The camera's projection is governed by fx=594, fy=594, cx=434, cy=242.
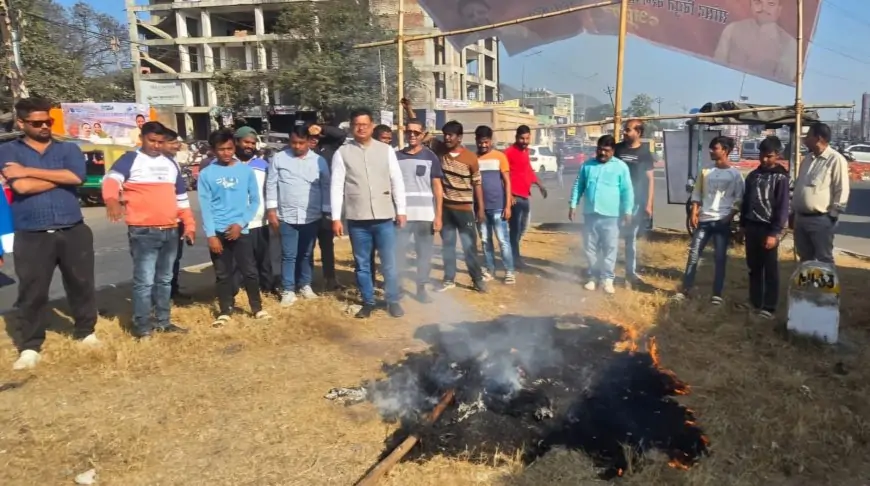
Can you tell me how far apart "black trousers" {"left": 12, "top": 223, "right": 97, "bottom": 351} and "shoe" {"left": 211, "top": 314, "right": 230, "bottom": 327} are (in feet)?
3.37

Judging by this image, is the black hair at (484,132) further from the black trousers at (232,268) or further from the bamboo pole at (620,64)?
the black trousers at (232,268)

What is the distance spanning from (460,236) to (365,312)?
4.74 feet

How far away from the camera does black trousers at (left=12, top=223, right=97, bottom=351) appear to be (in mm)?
4596

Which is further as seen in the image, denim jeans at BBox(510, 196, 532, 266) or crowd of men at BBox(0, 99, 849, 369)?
denim jeans at BBox(510, 196, 532, 266)

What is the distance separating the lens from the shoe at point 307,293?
21.2 ft

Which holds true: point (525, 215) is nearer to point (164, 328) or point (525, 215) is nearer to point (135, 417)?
point (164, 328)

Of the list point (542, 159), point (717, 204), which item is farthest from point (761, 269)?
point (542, 159)

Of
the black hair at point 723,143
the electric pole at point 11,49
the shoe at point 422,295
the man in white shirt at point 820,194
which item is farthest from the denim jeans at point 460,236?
the electric pole at point 11,49

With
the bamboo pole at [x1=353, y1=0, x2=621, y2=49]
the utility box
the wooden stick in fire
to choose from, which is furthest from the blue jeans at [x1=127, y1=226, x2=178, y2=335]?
the utility box

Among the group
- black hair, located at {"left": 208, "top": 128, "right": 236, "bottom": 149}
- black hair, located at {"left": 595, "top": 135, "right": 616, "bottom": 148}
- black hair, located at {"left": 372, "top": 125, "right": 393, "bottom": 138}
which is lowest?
black hair, located at {"left": 595, "top": 135, "right": 616, "bottom": 148}

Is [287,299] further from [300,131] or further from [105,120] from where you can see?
[105,120]

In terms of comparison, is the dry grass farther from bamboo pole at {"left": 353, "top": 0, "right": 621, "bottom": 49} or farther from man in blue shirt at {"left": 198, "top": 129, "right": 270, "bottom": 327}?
bamboo pole at {"left": 353, "top": 0, "right": 621, "bottom": 49}

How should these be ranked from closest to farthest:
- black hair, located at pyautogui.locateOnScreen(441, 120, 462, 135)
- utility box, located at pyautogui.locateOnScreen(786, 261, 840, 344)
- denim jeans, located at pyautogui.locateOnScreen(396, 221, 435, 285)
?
utility box, located at pyautogui.locateOnScreen(786, 261, 840, 344) → black hair, located at pyautogui.locateOnScreen(441, 120, 462, 135) → denim jeans, located at pyautogui.locateOnScreen(396, 221, 435, 285)

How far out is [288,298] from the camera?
623 cm
